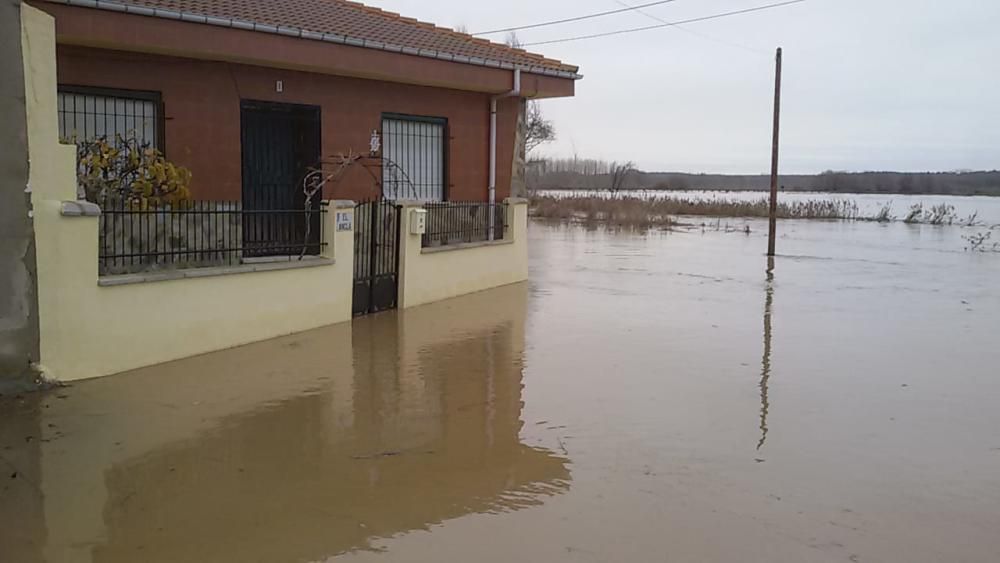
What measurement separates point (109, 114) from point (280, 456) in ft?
Answer: 22.5

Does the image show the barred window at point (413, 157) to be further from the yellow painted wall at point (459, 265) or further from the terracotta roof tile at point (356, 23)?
the yellow painted wall at point (459, 265)

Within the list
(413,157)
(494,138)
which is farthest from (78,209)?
(494,138)

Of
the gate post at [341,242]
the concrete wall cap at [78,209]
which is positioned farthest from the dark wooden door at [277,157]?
the concrete wall cap at [78,209]

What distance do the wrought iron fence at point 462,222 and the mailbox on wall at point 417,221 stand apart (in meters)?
0.56

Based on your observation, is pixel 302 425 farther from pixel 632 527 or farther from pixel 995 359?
pixel 995 359

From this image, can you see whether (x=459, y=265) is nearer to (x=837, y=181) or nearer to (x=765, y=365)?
(x=765, y=365)

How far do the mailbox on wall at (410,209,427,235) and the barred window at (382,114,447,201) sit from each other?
2.47 m

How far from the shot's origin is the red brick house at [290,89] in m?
10.4

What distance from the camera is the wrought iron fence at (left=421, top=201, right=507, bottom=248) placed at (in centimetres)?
1270

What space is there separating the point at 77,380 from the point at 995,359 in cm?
909

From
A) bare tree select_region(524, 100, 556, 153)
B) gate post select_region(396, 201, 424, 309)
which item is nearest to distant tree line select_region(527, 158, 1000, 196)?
bare tree select_region(524, 100, 556, 153)

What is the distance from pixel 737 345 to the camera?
980 cm

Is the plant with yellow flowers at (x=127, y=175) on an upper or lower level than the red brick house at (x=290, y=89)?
lower

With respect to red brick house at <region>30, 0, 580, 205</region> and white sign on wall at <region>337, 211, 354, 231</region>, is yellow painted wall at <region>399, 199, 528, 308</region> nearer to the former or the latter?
white sign on wall at <region>337, 211, 354, 231</region>
